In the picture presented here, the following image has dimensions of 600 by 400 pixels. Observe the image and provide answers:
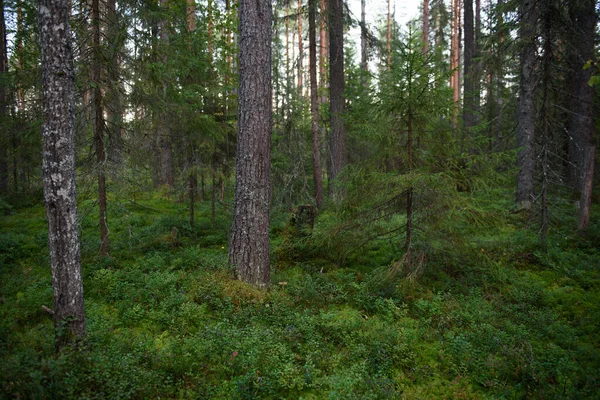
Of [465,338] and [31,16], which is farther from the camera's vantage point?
[31,16]

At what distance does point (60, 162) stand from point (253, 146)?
3.13 metres

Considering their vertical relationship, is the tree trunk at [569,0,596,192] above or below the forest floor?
above

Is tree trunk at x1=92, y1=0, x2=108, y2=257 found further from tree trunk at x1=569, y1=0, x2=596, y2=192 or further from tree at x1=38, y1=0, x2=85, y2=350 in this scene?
tree trunk at x1=569, y1=0, x2=596, y2=192

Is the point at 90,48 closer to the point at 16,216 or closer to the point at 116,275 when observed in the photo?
the point at 116,275

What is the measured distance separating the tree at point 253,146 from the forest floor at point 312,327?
593mm

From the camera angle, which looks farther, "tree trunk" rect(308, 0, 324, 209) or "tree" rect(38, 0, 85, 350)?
"tree trunk" rect(308, 0, 324, 209)

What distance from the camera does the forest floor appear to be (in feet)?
14.1

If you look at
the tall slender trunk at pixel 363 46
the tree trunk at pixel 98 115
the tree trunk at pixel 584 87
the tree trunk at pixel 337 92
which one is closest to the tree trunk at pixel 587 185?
the tree trunk at pixel 584 87

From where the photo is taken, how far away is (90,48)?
299 inches

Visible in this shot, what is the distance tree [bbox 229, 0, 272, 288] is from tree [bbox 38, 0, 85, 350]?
9.20 ft

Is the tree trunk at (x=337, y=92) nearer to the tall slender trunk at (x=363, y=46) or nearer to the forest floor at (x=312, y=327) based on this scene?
the tall slender trunk at (x=363, y=46)

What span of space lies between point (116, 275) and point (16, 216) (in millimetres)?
8460

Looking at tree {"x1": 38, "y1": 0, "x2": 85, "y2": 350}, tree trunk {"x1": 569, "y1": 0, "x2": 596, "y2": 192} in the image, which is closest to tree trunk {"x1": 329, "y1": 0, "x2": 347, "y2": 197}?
tree trunk {"x1": 569, "y1": 0, "x2": 596, "y2": 192}

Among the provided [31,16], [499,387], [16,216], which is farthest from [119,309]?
[16,216]
